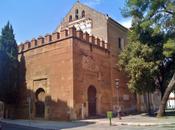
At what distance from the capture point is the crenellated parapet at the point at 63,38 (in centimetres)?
→ 2964

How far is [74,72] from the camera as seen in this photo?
93.5 feet

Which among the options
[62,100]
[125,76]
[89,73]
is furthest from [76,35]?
[125,76]

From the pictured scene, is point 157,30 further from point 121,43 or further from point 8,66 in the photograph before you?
point 8,66

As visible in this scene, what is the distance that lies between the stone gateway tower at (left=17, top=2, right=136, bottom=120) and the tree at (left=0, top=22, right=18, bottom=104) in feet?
3.42

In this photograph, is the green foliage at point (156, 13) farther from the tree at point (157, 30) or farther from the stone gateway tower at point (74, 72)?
the stone gateway tower at point (74, 72)

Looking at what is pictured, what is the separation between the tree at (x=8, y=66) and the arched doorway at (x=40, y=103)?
2.86 meters

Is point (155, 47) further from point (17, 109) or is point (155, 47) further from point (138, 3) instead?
point (17, 109)

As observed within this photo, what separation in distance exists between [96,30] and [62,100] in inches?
444

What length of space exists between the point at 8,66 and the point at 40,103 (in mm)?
5259

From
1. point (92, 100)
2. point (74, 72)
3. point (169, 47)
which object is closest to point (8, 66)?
point (74, 72)

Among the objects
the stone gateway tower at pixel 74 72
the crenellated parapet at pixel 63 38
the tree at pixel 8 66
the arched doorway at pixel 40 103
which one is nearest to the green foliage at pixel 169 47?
the stone gateway tower at pixel 74 72

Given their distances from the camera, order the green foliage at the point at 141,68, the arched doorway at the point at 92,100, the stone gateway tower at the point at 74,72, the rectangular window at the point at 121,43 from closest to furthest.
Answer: the stone gateway tower at the point at 74,72
the green foliage at the point at 141,68
the arched doorway at the point at 92,100
the rectangular window at the point at 121,43

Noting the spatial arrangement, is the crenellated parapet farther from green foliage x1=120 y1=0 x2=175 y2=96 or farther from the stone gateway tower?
green foliage x1=120 y1=0 x2=175 y2=96

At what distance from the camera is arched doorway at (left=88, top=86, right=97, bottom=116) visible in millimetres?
30906
